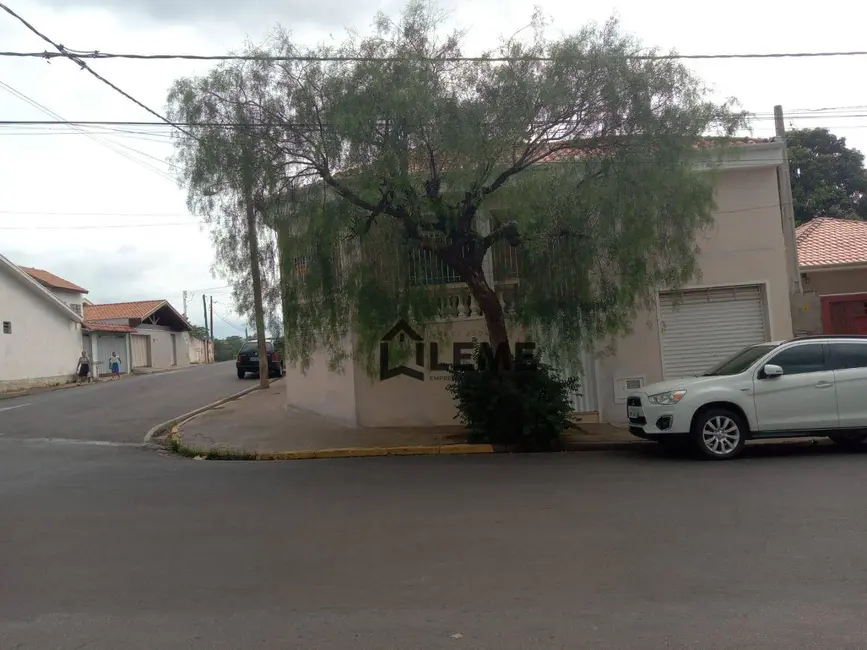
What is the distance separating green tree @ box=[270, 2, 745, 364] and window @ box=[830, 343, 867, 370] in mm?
2350

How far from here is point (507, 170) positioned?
10.7m

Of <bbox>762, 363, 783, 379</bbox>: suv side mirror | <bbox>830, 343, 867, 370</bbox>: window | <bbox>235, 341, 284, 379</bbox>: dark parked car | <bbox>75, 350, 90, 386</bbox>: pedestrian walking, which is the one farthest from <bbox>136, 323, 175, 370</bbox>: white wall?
<bbox>830, 343, 867, 370</bbox>: window

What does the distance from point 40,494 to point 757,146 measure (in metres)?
12.9

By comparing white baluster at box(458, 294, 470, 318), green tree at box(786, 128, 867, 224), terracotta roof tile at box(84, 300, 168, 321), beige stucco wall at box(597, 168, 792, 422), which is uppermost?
green tree at box(786, 128, 867, 224)

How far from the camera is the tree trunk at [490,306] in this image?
11.9 m

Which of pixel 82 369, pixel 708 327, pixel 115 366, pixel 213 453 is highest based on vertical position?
pixel 115 366

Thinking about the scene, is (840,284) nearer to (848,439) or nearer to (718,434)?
(848,439)

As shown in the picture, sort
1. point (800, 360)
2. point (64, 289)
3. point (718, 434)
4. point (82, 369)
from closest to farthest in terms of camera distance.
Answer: point (718, 434)
point (800, 360)
point (82, 369)
point (64, 289)

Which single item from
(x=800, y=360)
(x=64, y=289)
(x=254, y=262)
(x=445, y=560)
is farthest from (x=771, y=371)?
(x=64, y=289)

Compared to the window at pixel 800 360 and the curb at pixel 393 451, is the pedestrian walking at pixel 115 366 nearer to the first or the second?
the curb at pixel 393 451

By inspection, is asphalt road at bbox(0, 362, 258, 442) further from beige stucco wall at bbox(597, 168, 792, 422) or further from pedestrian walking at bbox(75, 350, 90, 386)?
beige stucco wall at bbox(597, 168, 792, 422)

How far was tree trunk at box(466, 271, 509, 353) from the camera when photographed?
11911 millimetres

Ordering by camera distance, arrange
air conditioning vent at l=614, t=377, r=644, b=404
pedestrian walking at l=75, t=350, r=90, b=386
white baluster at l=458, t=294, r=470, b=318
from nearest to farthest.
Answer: white baluster at l=458, t=294, r=470, b=318
air conditioning vent at l=614, t=377, r=644, b=404
pedestrian walking at l=75, t=350, r=90, b=386

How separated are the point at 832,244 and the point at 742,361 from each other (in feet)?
40.7
